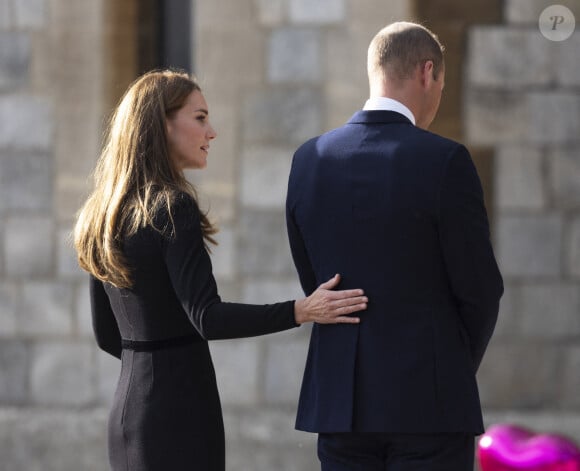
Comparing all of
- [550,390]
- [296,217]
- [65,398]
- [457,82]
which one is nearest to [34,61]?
[65,398]

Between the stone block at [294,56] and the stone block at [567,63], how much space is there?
1148 millimetres

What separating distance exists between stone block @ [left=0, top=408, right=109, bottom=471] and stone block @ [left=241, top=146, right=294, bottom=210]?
4.49 feet

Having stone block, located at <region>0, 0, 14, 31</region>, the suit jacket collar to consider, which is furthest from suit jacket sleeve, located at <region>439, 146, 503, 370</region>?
stone block, located at <region>0, 0, 14, 31</region>

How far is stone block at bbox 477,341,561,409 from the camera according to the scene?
6.09 metres

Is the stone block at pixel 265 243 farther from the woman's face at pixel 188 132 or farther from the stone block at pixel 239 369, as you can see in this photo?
the woman's face at pixel 188 132

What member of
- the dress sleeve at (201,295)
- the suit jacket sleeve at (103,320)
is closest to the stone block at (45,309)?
the suit jacket sleeve at (103,320)

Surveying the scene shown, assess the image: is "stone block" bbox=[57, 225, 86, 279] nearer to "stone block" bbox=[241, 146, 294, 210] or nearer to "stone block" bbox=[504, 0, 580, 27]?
"stone block" bbox=[241, 146, 294, 210]

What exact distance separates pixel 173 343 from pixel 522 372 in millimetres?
3113

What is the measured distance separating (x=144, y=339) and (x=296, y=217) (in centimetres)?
54

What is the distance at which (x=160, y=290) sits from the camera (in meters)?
3.34

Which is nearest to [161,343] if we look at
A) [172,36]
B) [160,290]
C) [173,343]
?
[173,343]

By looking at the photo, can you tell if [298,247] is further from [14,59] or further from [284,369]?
[14,59]

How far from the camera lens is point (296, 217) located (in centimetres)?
323

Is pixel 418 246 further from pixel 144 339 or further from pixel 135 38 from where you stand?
pixel 135 38
